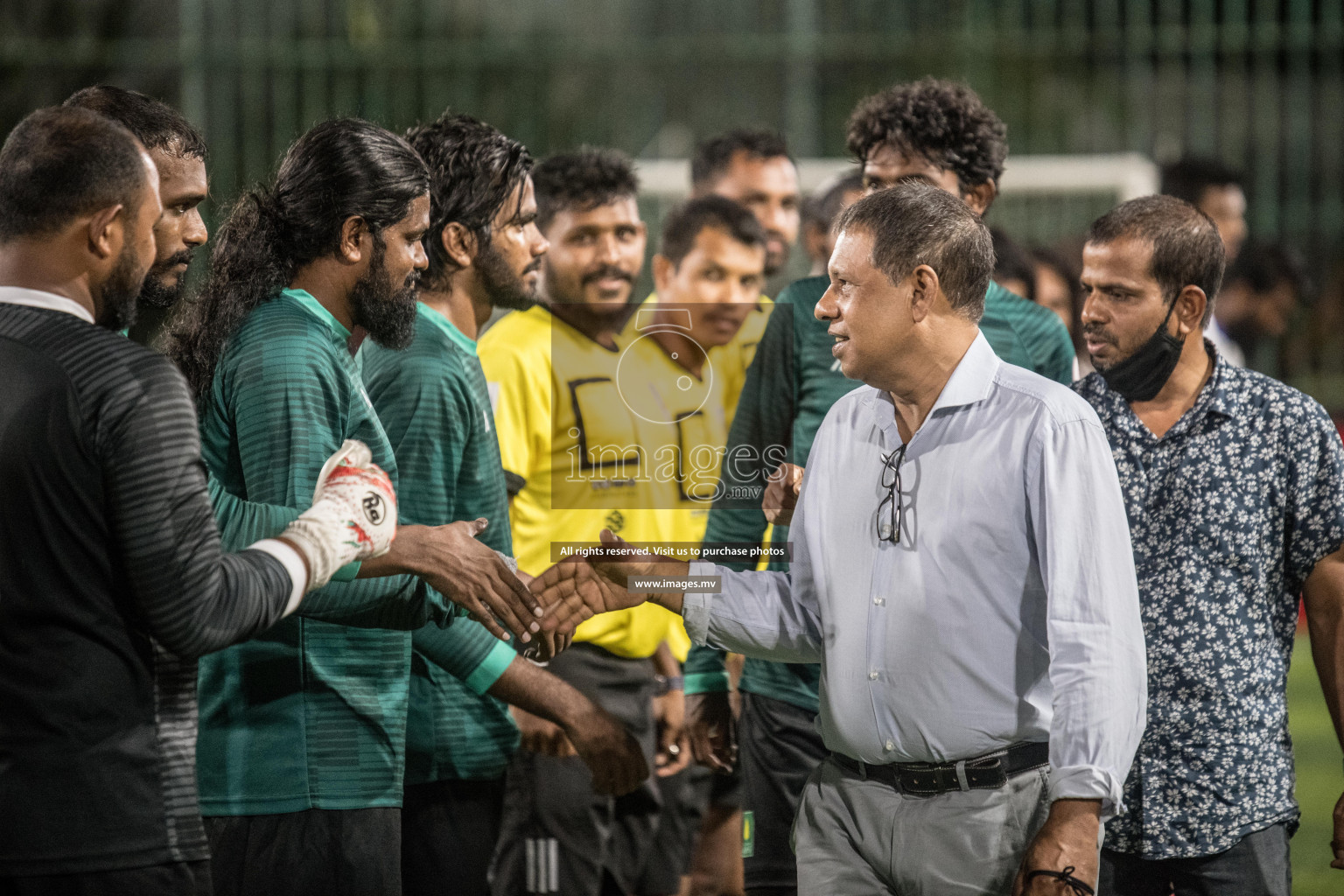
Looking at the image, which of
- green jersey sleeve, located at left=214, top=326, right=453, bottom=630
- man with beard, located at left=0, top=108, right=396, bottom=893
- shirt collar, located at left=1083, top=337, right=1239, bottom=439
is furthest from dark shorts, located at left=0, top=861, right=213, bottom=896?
shirt collar, located at left=1083, top=337, right=1239, bottom=439

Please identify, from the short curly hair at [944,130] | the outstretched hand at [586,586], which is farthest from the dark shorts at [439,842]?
the short curly hair at [944,130]

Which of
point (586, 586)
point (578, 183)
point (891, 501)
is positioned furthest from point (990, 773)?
point (578, 183)

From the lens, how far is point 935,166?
156 inches

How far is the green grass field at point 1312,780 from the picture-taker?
547cm

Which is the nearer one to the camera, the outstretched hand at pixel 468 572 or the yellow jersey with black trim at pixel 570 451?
the outstretched hand at pixel 468 572

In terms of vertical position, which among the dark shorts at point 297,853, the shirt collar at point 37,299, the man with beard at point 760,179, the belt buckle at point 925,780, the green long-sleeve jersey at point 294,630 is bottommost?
the dark shorts at point 297,853

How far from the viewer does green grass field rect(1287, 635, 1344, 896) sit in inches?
215

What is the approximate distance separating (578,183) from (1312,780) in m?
4.98

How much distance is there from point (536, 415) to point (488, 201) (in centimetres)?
73

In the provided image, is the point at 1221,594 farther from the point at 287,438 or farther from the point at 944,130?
the point at 287,438

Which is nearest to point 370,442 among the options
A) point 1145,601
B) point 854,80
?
point 1145,601

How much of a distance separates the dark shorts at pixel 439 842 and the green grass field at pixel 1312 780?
2326mm

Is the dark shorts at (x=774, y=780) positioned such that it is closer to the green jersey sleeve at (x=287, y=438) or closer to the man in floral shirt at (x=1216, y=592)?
the man in floral shirt at (x=1216, y=592)

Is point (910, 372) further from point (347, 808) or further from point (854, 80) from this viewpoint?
point (854, 80)
